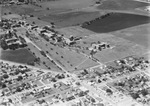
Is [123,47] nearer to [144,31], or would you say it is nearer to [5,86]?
[144,31]

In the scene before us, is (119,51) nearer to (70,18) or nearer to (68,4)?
(70,18)

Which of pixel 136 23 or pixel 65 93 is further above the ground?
pixel 136 23


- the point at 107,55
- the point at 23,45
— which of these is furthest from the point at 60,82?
the point at 23,45

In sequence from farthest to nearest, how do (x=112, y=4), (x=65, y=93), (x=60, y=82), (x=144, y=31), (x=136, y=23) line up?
(x=112, y=4)
(x=136, y=23)
(x=144, y=31)
(x=60, y=82)
(x=65, y=93)

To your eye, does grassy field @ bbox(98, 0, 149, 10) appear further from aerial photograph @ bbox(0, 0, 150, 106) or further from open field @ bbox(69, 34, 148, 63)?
open field @ bbox(69, 34, 148, 63)

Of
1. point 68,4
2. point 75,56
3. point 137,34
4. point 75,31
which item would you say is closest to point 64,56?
point 75,56

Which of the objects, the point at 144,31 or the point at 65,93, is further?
the point at 144,31

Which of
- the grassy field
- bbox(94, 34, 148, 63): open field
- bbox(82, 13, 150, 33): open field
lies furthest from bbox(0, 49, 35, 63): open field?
the grassy field

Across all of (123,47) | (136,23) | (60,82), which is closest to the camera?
(60,82)
